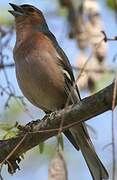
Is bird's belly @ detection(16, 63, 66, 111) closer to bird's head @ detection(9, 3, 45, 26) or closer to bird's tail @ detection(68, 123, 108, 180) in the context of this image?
bird's tail @ detection(68, 123, 108, 180)

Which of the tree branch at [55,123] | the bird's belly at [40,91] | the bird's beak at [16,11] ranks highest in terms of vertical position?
the bird's beak at [16,11]

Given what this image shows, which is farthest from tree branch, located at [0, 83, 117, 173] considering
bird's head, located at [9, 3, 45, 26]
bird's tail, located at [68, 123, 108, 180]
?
bird's head, located at [9, 3, 45, 26]

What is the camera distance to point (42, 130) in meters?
4.55

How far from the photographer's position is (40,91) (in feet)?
19.1

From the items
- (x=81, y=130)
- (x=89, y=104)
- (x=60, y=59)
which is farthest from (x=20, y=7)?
(x=89, y=104)

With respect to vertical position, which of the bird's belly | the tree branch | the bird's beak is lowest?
the tree branch

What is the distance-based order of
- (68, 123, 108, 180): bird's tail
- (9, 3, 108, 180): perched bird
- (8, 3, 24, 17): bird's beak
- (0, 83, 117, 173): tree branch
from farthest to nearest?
(8, 3, 24, 17): bird's beak < (9, 3, 108, 180): perched bird < (68, 123, 108, 180): bird's tail < (0, 83, 117, 173): tree branch

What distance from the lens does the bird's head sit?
6539mm

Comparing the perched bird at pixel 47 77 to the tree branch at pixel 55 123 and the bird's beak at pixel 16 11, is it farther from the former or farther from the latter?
the tree branch at pixel 55 123

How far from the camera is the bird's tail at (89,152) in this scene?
17.4 feet

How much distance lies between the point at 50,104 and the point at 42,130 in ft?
4.99

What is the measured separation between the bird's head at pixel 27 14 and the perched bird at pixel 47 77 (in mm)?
348

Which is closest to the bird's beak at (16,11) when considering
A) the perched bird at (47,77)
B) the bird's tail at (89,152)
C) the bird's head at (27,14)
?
the bird's head at (27,14)

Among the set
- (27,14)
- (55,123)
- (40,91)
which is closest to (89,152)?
(40,91)
